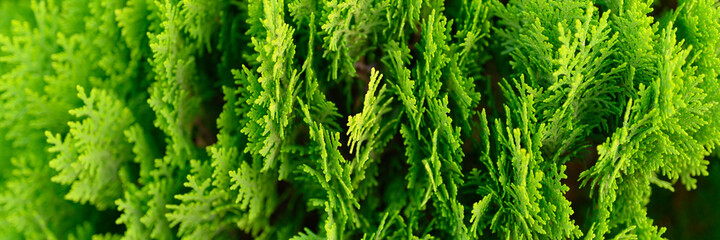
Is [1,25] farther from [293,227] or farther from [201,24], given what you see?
[293,227]

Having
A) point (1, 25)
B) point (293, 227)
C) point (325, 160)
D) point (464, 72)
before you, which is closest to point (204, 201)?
point (293, 227)

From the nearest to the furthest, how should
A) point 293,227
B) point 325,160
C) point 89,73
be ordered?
point 325,160 → point 293,227 → point 89,73

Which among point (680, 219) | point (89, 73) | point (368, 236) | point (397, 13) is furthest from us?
point (680, 219)

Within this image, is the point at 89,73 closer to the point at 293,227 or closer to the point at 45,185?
the point at 45,185

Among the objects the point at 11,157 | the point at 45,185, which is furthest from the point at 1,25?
the point at 45,185

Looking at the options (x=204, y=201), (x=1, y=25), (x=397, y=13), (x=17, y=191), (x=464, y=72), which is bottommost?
(x=204, y=201)

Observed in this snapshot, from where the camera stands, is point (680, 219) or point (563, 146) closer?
point (563, 146)

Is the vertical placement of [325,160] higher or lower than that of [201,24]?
lower
